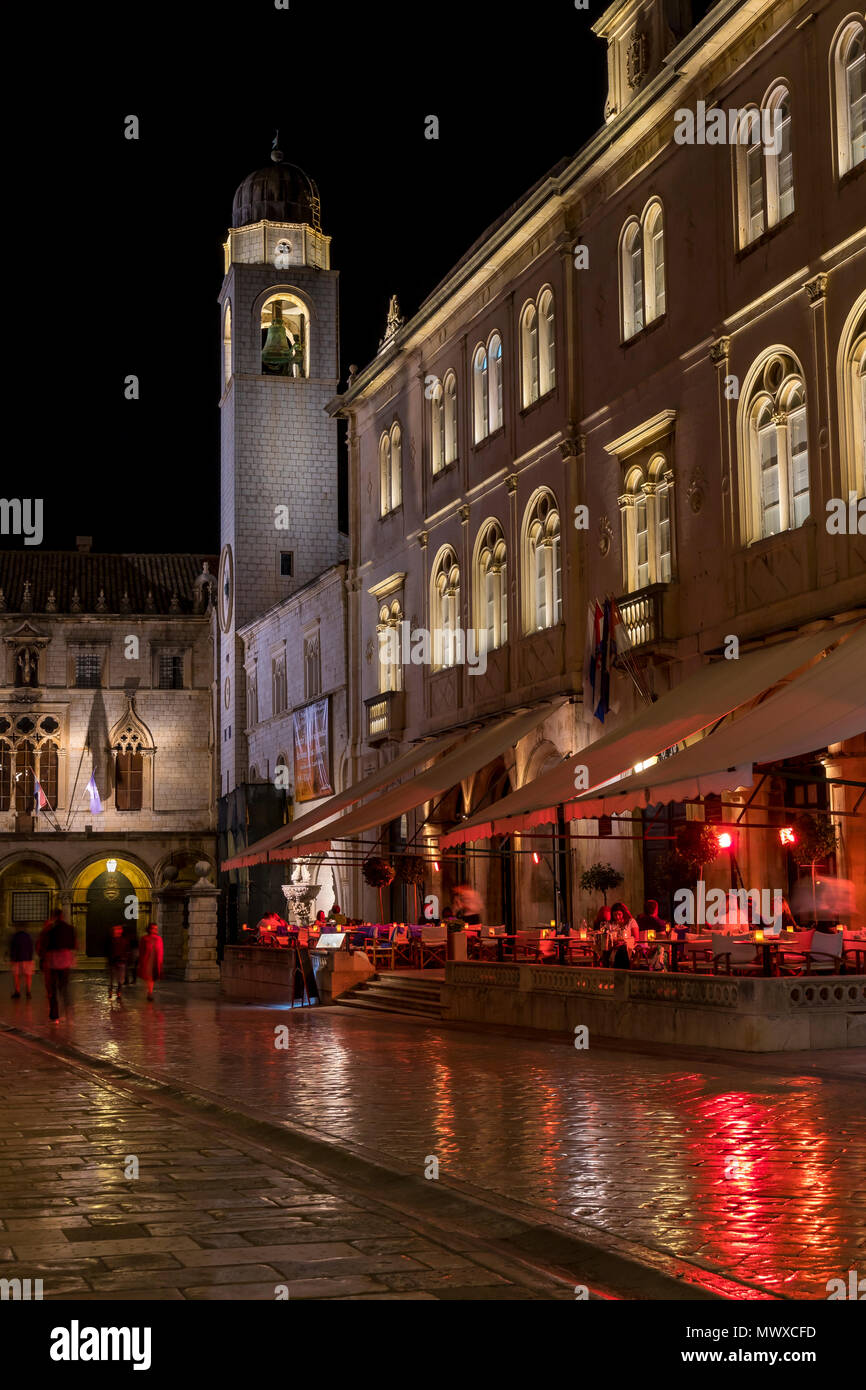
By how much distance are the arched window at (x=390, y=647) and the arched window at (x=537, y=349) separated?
8.24 meters

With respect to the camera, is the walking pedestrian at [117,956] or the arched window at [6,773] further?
the arched window at [6,773]

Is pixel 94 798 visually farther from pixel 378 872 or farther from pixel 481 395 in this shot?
pixel 378 872

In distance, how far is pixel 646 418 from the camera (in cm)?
2575

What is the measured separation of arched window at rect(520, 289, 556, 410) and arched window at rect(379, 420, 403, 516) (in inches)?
302

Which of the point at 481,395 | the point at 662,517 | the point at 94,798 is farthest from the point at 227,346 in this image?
the point at 662,517

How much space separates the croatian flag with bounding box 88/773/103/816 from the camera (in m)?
62.4

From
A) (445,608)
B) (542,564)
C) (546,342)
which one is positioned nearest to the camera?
(546,342)

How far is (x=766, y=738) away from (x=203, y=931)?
26.0 metres

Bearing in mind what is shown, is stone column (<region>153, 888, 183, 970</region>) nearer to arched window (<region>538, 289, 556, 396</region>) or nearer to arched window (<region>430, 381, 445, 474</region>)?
arched window (<region>430, 381, 445, 474</region>)

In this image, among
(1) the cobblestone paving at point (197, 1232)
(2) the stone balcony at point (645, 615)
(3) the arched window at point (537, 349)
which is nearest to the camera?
(1) the cobblestone paving at point (197, 1232)

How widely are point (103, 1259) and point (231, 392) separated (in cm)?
4723

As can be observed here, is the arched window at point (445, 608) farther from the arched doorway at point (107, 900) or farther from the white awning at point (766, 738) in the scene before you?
the arched doorway at point (107, 900)

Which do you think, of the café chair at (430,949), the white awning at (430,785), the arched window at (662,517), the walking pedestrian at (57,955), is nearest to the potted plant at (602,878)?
the white awning at (430,785)

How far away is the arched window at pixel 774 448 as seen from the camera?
21844mm
